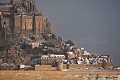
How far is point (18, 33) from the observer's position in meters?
115

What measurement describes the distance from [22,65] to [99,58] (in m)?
17.8

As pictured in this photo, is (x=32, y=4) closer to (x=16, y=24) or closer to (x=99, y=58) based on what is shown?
(x=16, y=24)

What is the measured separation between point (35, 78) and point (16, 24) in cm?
5236

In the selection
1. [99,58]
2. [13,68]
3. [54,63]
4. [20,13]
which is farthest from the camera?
[20,13]

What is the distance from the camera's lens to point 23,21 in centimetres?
11519

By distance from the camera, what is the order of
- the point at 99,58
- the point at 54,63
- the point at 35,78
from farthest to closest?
the point at 99,58, the point at 54,63, the point at 35,78

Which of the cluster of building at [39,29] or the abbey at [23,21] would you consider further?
the abbey at [23,21]

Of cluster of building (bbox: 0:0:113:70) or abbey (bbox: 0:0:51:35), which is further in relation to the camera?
abbey (bbox: 0:0:51:35)

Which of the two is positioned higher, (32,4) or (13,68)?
(32,4)

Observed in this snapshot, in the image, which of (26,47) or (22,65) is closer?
(22,65)

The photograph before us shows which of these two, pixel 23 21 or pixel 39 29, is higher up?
pixel 23 21

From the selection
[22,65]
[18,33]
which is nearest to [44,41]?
[18,33]

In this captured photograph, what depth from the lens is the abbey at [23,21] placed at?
115 m

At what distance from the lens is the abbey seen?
115 m
